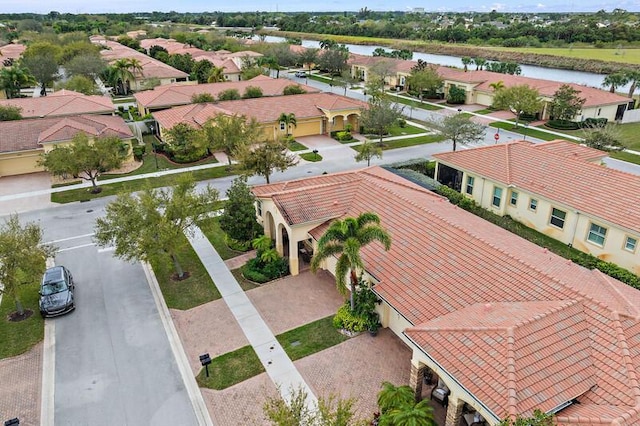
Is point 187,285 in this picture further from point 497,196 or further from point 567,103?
point 567,103

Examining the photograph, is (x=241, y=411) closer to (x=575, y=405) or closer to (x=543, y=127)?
(x=575, y=405)

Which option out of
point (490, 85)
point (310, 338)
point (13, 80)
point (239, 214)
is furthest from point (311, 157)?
point (13, 80)

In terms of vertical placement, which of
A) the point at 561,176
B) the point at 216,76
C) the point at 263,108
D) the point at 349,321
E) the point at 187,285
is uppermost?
the point at 216,76

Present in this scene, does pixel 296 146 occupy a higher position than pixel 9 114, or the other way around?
pixel 9 114

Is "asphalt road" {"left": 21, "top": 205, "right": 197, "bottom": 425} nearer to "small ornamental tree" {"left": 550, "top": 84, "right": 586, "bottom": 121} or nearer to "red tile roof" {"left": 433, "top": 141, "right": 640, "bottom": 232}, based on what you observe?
"red tile roof" {"left": 433, "top": 141, "right": 640, "bottom": 232}

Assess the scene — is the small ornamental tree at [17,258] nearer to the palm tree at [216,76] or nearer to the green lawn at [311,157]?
the green lawn at [311,157]

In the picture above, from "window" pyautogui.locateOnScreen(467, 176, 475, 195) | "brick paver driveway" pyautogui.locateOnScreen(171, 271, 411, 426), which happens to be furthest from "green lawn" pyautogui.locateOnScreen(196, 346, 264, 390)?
"window" pyautogui.locateOnScreen(467, 176, 475, 195)
